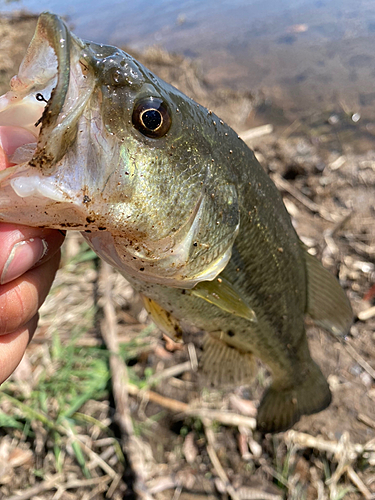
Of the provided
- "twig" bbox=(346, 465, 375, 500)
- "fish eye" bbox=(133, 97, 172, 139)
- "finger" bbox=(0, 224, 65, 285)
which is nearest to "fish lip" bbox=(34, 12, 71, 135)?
"fish eye" bbox=(133, 97, 172, 139)

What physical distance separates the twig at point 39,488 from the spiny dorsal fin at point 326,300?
6.79 feet

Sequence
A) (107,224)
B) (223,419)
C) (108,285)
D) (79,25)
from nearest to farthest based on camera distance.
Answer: (107,224) < (223,419) < (108,285) < (79,25)

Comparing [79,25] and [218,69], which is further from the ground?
[79,25]

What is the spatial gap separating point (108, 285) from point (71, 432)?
142 centimetres

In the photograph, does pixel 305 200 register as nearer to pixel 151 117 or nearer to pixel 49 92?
pixel 151 117

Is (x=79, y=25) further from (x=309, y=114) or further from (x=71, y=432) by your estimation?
(x=71, y=432)

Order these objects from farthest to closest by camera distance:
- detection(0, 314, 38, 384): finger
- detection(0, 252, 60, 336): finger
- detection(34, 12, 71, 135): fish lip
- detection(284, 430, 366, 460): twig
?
1. detection(284, 430, 366, 460): twig
2. detection(0, 314, 38, 384): finger
3. detection(0, 252, 60, 336): finger
4. detection(34, 12, 71, 135): fish lip

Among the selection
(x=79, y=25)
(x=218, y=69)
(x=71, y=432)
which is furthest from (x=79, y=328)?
(x=79, y=25)

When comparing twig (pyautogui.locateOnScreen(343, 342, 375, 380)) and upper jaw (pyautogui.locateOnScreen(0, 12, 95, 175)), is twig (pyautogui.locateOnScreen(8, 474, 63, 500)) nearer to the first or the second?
upper jaw (pyautogui.locateOnScreen(0, 12, 95, 175))

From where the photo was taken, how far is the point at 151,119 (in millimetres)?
1183

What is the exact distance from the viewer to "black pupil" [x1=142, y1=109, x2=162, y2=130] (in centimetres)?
117

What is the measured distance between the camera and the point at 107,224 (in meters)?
1.16

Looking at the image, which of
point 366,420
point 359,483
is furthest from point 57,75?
point 366,420

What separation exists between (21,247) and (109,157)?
1.39 feet
